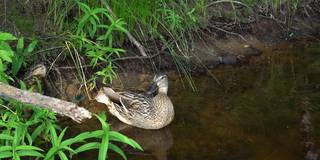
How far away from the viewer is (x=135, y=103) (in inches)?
225

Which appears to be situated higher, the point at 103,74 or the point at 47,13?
the point at 47,13

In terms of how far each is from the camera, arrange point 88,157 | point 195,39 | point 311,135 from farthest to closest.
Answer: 1. point 195,39
2. point 311,135
3. point 88,157

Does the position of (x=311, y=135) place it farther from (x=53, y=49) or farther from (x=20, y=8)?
(x=20, y=8)

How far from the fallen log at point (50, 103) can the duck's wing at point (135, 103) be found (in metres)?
2.19

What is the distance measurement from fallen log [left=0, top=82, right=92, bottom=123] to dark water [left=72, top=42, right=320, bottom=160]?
56.6 inches

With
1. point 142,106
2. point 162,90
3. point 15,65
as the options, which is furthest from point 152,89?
point 15,65

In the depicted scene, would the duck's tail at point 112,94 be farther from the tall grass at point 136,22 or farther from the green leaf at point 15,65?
the green leaf at point 15,65

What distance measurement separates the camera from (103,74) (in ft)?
18.1

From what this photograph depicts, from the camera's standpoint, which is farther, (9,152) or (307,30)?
(307,30)

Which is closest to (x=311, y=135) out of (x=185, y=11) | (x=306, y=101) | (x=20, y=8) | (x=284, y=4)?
(x=306, y=101)

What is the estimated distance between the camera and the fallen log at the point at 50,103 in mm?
3260

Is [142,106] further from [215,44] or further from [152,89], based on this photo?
[215,44]

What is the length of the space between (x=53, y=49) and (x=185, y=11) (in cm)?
171

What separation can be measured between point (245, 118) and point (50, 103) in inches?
107
